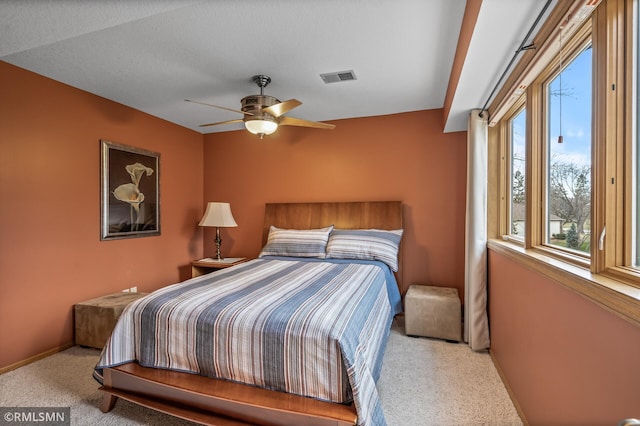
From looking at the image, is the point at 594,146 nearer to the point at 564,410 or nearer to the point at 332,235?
the point at 564,410

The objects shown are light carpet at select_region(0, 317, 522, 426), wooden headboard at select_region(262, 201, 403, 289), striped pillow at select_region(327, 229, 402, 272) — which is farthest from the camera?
wooden headboard at select_region(262, 201, 403, 289)

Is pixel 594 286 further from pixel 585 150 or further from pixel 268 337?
pixel 268 337

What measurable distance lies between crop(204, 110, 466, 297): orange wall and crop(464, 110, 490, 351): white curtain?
638 millimetres

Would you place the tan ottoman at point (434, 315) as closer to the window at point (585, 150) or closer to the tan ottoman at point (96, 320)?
the window at point (585, 150)

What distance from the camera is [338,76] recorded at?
8.46 ft

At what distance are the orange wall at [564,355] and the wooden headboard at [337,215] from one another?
1.39 meters

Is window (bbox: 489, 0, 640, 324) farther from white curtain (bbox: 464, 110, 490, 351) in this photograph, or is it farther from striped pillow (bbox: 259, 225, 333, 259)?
striped pillow (bbox: 259, 225, 333, 259)

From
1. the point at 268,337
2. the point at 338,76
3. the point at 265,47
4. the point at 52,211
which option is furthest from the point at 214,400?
the point at 338,76

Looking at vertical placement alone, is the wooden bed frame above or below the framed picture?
below

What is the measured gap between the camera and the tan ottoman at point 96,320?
2617 mm

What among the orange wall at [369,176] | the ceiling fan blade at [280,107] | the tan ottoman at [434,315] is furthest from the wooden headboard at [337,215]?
the ceiling fan blade at [280,107]

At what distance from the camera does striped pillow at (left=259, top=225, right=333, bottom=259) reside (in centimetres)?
327

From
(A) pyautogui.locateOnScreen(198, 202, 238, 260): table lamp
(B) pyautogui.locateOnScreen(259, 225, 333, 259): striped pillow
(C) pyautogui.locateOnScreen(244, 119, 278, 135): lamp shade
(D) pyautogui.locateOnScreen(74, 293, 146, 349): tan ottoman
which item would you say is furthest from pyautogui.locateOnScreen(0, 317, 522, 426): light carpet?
(C) pyautogui.locateOnScreen(244, 119, 278, 135): lamp shade

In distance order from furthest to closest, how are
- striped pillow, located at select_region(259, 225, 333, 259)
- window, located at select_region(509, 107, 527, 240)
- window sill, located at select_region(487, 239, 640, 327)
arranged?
striped pillow, located at select_region(259, 225, 333, 259), window, located at select_region(509, 107, 527, 240), window sill, located at select_region(487, 239, 640, 327)
